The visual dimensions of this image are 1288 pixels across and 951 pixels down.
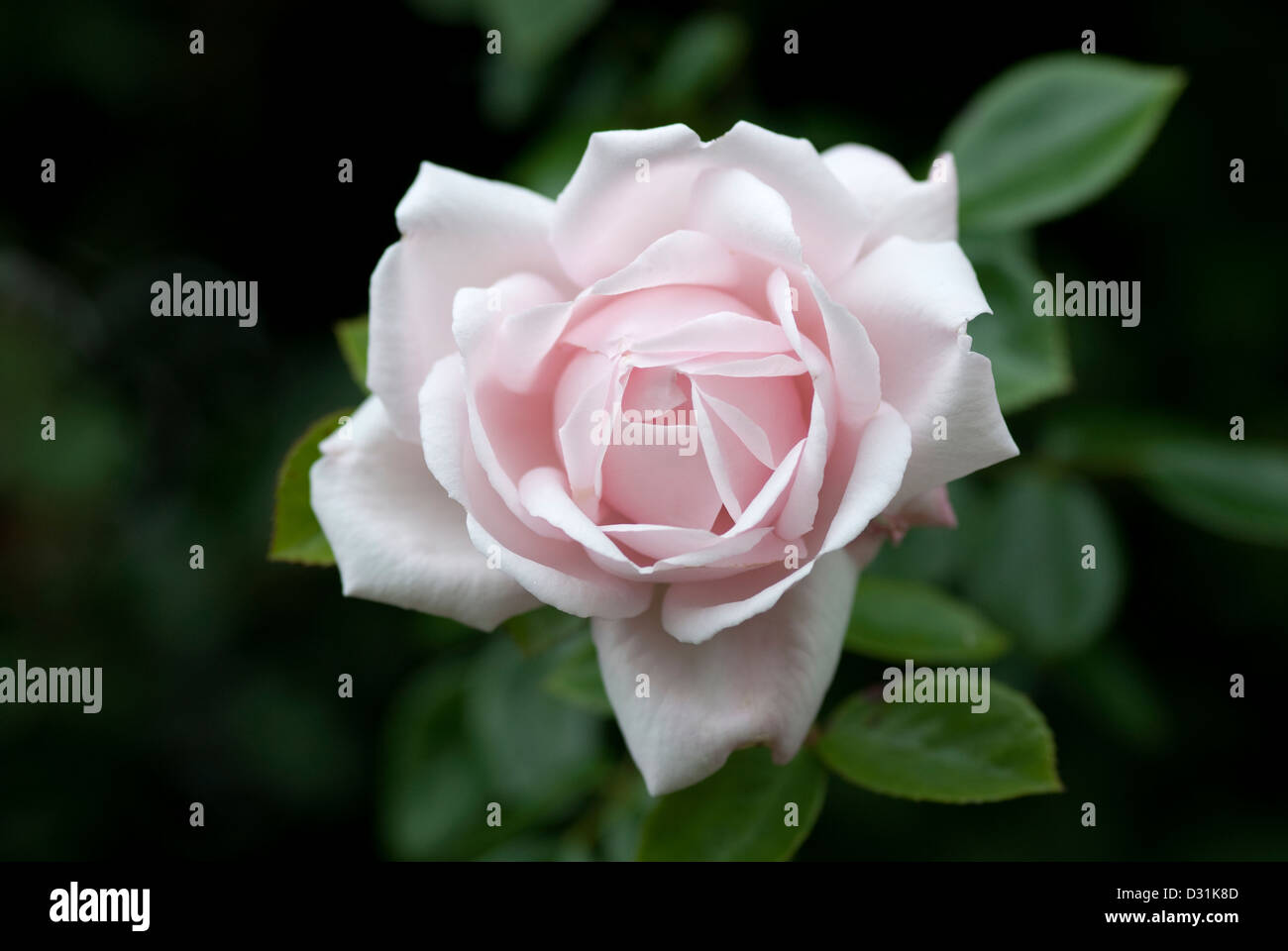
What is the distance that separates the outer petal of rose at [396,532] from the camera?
36.9 inches

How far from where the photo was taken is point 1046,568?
5.49 ft

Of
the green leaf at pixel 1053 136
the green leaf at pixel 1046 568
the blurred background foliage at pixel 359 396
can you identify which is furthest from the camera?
the blurred background foliage at pixel 359 396

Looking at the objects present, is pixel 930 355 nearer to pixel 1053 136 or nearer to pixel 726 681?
pixel 726 681

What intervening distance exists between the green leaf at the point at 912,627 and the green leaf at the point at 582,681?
0.28 meters

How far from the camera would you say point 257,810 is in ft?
8.51

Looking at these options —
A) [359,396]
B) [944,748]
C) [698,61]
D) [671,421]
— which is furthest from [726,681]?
[359,396]

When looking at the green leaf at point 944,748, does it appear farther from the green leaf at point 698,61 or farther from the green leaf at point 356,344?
the green leaf at point 698,61

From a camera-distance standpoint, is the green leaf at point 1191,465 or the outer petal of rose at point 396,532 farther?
the green leaf at point 1191,465

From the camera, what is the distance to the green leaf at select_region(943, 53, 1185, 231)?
1.43m

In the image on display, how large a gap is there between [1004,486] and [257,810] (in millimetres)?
1825

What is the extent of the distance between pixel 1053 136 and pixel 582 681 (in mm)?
948

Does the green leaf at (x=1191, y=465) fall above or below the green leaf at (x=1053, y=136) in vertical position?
below

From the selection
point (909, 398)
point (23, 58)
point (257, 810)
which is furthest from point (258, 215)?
point (909, 398)

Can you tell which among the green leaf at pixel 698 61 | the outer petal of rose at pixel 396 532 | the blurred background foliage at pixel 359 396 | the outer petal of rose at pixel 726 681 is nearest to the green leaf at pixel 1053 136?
the blurred background foliage at pixel 359 396
